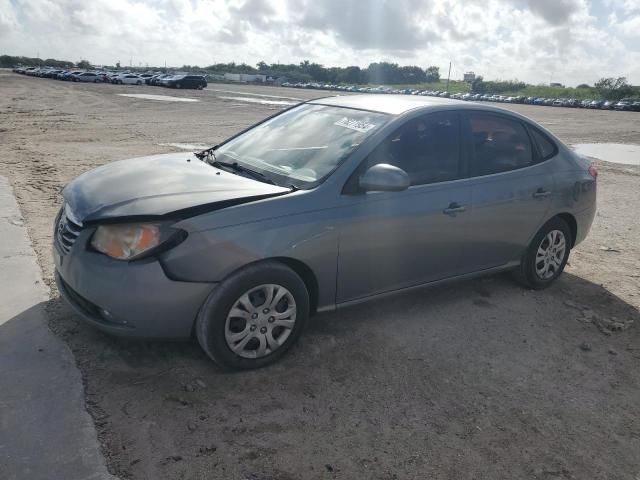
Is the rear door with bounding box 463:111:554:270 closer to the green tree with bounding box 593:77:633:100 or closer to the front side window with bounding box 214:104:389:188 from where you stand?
the front side window with bounding box 214:104:389:188

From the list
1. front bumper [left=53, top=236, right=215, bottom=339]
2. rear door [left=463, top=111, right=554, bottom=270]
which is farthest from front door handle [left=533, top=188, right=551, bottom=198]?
front bumper [left=53, top=236, right=215, bottom=339]

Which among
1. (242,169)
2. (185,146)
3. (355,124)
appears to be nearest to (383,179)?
(355,124)

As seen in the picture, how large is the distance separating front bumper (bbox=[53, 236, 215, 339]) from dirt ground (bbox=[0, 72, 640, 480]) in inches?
13.3

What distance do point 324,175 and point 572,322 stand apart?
2.50m

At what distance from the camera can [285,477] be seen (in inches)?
102

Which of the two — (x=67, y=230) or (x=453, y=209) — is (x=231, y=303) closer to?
(x=67, y=230)

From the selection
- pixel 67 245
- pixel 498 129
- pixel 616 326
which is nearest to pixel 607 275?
pixel 616 326

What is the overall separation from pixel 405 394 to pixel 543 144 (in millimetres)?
2880

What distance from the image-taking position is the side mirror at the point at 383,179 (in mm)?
3580

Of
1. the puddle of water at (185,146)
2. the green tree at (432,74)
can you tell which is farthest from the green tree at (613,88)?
the puddle of water at (185,146)

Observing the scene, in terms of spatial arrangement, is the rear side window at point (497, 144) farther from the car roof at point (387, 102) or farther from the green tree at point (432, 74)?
the green tree at point (432, 74)

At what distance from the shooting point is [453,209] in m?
4.16

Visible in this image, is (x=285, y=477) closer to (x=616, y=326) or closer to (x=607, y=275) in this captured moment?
(x=616, y=326)

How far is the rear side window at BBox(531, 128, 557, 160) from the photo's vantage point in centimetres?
496
